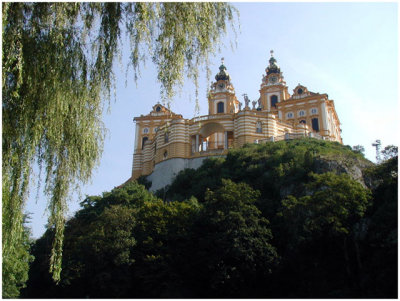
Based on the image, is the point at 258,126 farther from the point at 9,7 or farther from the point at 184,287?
the point at 9,7

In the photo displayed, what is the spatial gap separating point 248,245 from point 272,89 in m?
35.2

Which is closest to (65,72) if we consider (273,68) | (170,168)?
(170,168)

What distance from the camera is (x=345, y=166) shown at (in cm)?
2841

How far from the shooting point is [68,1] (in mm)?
9648

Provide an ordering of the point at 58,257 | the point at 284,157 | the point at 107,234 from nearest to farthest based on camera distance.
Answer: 1. the point at 58,257
2. the point at 107,234
3. the point at 284,157

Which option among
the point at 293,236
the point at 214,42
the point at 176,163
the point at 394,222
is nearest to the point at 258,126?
the point at 176,163

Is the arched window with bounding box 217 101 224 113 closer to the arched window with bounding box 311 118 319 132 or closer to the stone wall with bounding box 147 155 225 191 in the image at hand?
the arched window with bounding box 311 118 319 132

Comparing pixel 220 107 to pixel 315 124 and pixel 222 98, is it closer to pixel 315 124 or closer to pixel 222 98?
pixel 222 98

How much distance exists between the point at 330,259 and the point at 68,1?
18.9m

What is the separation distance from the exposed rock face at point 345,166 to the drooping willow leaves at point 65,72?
20.2m

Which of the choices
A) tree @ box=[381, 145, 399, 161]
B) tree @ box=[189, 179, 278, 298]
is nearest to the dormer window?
tree @ box=[381, 145, 399, 161]

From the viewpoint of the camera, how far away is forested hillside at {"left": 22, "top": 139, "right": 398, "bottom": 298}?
21453 mm

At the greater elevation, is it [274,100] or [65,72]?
[274,100]

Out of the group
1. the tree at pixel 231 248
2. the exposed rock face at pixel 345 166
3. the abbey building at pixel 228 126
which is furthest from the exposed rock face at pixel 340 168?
the abbey building at pixel 228 126
